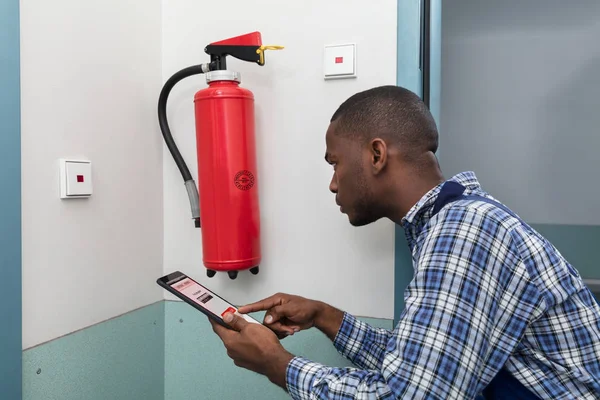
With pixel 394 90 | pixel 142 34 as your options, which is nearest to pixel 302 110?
pixel 394 90

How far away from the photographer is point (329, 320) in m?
0.97

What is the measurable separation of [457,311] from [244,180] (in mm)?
590

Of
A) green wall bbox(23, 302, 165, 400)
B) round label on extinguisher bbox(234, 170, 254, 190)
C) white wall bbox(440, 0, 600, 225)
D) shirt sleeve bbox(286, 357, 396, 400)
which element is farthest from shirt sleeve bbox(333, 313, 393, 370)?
white wall bbox(440, 0, 600, 225)

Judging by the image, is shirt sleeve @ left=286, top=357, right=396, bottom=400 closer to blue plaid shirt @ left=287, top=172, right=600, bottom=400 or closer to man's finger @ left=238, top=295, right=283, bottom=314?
blue plaid shirt @ left=287, top=172, right=600, bottom=400

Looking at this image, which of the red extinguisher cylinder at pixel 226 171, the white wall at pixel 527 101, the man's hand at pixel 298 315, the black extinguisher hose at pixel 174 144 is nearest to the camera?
the man's hand at pixel 298 315

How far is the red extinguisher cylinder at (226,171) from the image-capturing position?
1042mm

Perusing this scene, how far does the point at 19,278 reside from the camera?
2.77 feet

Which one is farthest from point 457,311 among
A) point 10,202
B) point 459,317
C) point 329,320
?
point 10,202

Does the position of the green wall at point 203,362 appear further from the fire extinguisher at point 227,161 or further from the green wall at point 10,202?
the green wall at point 10,202

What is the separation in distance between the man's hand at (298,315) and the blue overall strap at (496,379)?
12.7 inches

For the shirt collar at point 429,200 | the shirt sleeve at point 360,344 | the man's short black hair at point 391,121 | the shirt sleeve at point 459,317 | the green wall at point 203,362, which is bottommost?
the green wall at point 203,362

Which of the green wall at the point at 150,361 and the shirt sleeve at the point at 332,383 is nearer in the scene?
the shirt sleeve at the point at 332,383

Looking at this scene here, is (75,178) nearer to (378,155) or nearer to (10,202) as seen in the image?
(10,202)

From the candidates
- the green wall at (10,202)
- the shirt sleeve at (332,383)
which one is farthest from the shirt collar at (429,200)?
the green wall at (10,202)
